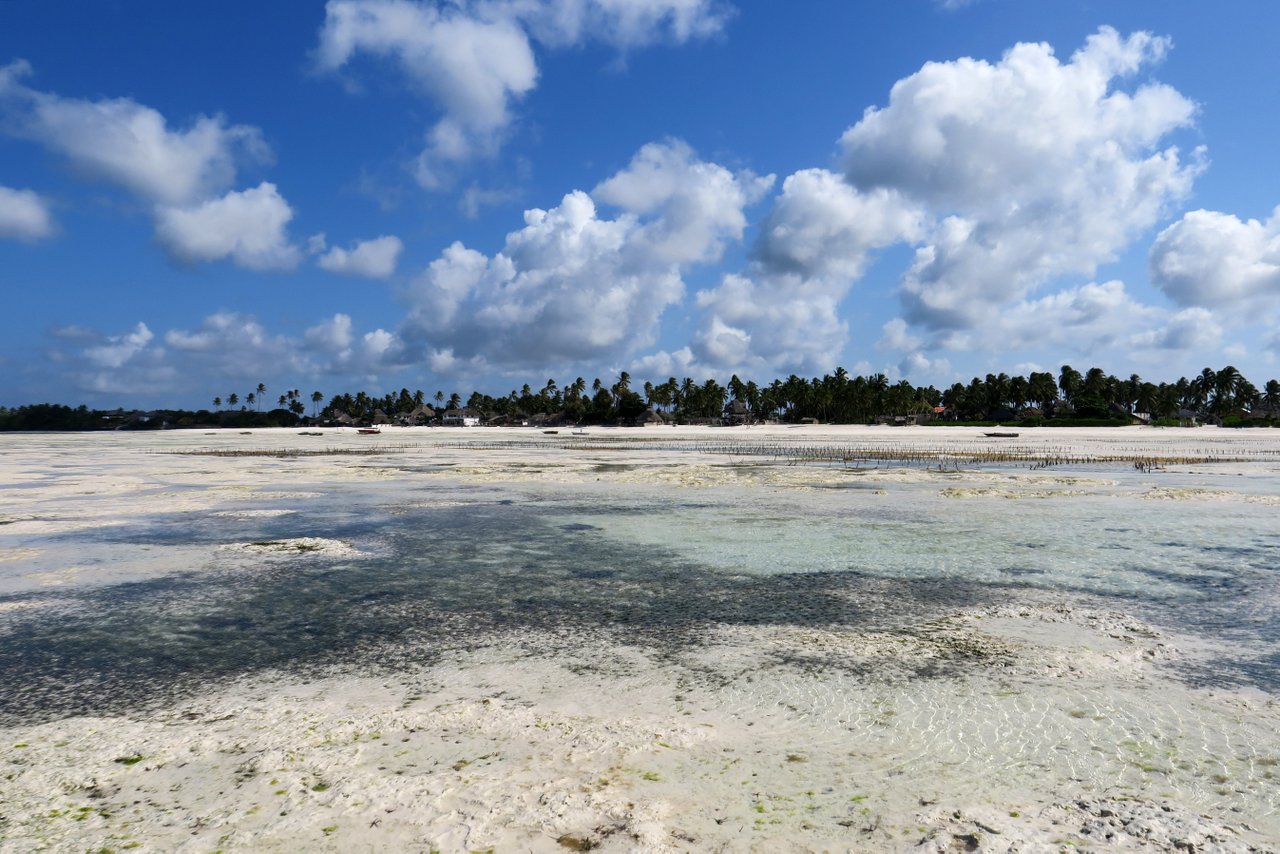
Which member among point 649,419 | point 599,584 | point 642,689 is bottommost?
point 599,584

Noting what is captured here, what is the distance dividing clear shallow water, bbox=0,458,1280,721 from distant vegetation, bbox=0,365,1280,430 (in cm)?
13974

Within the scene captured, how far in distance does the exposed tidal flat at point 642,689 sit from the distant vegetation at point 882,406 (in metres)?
147

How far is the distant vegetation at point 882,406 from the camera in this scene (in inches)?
6068

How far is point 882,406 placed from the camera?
551 feet

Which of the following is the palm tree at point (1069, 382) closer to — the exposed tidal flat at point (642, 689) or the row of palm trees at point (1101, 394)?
the row of palm trees at point (1101, 394)

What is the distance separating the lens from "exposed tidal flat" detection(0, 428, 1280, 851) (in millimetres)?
5246

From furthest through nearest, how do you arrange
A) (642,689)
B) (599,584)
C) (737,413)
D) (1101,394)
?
(737,413) → (1101,394) → (599,584) → (642,689)

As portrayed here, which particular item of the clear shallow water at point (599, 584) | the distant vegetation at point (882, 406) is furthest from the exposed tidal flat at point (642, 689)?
the distant vegetation at point (882, 406)

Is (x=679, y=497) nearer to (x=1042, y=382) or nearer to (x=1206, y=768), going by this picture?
(x=1206, y=768)

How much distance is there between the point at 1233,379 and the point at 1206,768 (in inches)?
7875

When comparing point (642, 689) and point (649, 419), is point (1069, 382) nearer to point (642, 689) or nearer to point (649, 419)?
point (649, 419)

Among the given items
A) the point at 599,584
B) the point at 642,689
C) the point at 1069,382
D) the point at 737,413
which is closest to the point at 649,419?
the point at 737,413

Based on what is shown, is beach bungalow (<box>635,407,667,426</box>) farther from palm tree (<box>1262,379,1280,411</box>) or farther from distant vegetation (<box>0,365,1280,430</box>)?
palm tree (<box>1262,379,1280,411</box>)

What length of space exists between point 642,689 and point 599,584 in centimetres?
529
